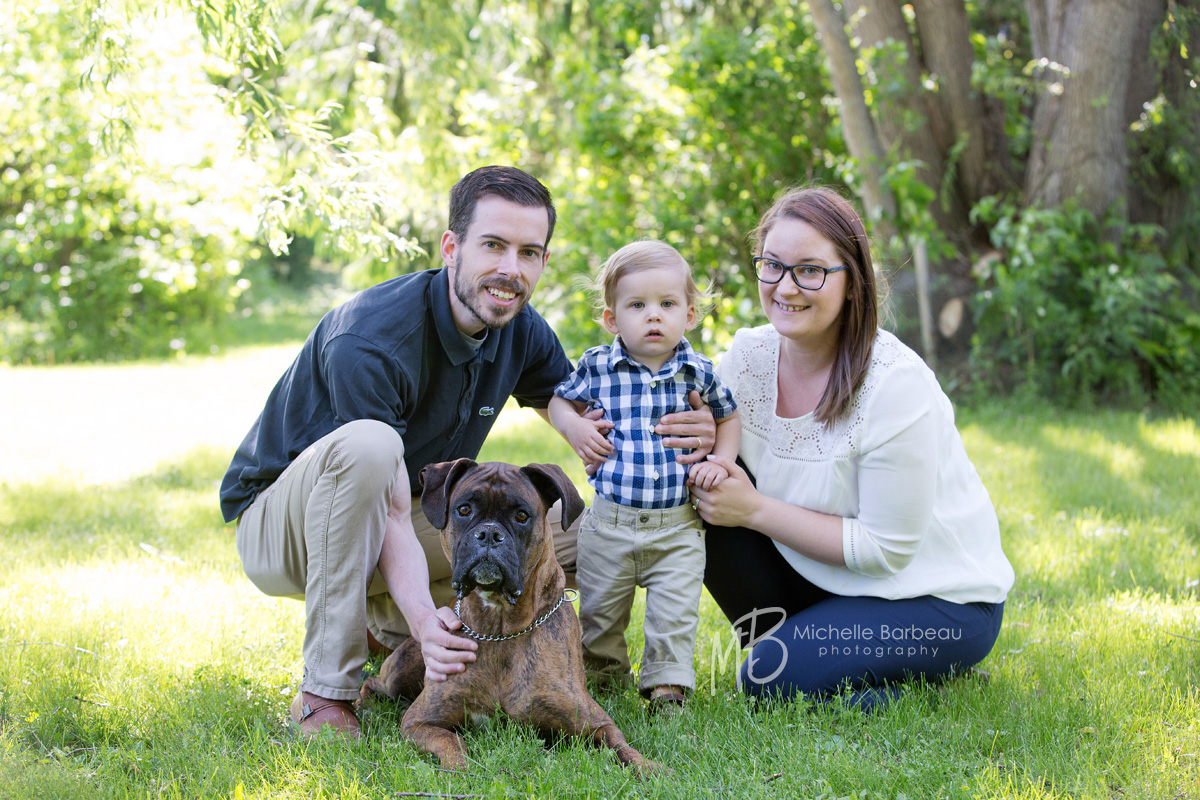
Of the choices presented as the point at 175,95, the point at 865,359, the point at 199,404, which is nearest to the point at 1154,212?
the point at 865,359

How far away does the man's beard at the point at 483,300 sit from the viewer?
3.42m

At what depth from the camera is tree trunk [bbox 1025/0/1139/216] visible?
774 cm

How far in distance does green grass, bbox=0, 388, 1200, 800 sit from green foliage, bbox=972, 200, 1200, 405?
2819 mm

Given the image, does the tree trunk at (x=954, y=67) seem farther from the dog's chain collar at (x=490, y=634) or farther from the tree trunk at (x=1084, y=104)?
the dog's chain collar at (x=490, y=634)

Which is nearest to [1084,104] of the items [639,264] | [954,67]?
[954,67]

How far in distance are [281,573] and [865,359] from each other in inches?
88.9

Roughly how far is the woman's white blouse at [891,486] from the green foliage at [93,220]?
39.3 ft

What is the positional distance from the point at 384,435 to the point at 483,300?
2.04 feet

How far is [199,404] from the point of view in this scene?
10125mm

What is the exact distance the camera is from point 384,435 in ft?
10.4

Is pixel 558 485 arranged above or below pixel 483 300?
below

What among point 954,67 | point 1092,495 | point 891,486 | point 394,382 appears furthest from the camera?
point 954,67

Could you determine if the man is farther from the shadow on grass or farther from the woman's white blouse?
the shadow on grass

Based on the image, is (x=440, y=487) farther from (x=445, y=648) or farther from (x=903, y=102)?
(x=903, y=102)
